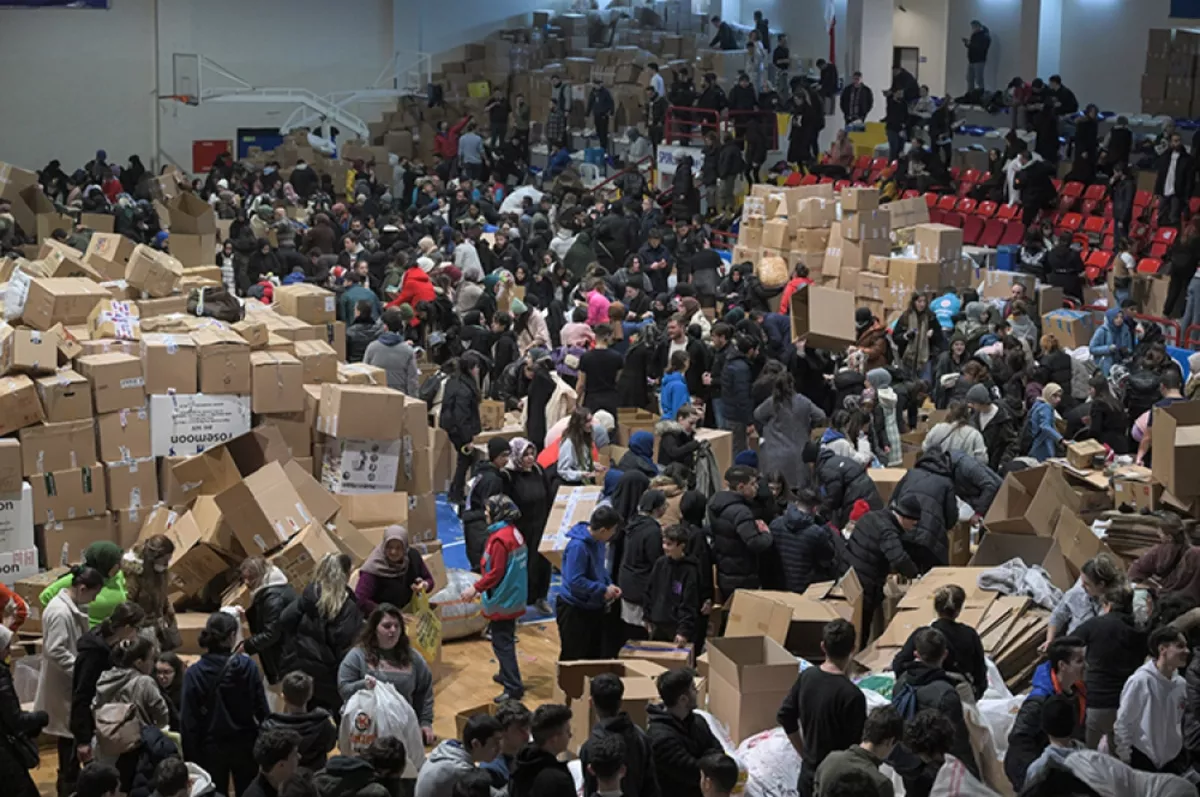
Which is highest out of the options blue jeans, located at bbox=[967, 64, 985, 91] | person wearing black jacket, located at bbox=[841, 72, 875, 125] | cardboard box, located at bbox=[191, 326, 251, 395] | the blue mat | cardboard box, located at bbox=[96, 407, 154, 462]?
blue jeans, located at bbox=[967, 64, 985, 91]

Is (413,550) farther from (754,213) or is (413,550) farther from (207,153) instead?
(207,153)

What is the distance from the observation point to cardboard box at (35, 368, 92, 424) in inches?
366

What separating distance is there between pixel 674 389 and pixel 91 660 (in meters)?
5.51

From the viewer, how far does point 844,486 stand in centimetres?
954

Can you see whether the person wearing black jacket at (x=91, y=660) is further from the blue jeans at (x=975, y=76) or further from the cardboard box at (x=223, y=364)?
the blue jeans at (x=975, y=76)

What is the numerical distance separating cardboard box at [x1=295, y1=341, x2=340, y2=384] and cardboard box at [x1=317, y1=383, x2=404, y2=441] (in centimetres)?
38

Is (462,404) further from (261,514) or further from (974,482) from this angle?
(974,482)

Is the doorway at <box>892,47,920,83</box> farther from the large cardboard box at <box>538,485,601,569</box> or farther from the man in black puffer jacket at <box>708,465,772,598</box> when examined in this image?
the man in black puffer jacket at <box>708,465,772,598</box>

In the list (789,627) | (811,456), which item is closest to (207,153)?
(811,456)

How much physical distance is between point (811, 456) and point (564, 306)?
5.94 meters

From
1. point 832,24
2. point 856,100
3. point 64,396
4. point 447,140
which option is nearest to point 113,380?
point 64,396

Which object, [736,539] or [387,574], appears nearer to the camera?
[387,574]

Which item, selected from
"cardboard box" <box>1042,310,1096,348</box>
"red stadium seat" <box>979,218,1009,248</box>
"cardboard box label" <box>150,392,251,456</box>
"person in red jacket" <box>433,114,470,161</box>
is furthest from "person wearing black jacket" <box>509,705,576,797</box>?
"person in red jacket" <box>433,114,470,161</box>

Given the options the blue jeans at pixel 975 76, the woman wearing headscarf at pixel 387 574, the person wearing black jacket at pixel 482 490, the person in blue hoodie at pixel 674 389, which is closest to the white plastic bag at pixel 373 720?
the woman wearing headscarf at pixel 387 574
